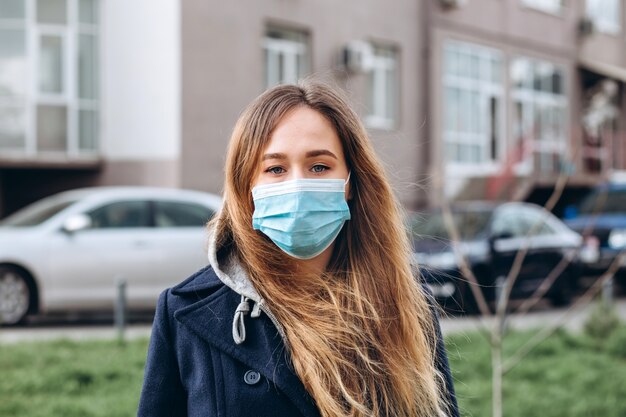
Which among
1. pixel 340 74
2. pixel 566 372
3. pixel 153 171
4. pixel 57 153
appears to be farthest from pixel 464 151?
pixel 566 372

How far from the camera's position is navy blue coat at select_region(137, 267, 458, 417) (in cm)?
234

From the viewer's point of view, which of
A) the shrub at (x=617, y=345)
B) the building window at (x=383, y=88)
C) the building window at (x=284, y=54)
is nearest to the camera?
the shrub at (x=617, y=345)

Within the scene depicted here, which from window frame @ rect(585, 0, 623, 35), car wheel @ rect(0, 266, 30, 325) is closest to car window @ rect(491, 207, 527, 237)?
car wheel @ rect(0, 266, 30, 325)

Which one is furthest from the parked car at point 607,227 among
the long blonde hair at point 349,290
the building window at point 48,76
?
the long blonde hair at point 349,290

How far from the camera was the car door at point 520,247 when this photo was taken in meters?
13.9

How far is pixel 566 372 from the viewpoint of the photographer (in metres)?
8.39

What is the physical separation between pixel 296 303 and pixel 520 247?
11863 mm

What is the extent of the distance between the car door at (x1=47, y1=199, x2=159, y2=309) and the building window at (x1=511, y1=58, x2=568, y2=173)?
47.4 feet

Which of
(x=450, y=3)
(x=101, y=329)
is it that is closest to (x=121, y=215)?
(x=101, y=329)

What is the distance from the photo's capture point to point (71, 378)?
7.45m

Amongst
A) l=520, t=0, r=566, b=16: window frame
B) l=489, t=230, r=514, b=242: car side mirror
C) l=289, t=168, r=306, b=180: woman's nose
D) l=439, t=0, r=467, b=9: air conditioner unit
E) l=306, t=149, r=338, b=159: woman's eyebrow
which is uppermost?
l=520, t=0, r=566, b=16: window frame

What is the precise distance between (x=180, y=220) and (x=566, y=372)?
223 inches

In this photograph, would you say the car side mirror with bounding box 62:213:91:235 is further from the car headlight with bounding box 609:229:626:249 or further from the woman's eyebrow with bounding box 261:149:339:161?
the car headlight with bounding box 609:229:626:249

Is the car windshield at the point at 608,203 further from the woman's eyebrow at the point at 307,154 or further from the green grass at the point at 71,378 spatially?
the woman's eyebrow at the point at 307,154
